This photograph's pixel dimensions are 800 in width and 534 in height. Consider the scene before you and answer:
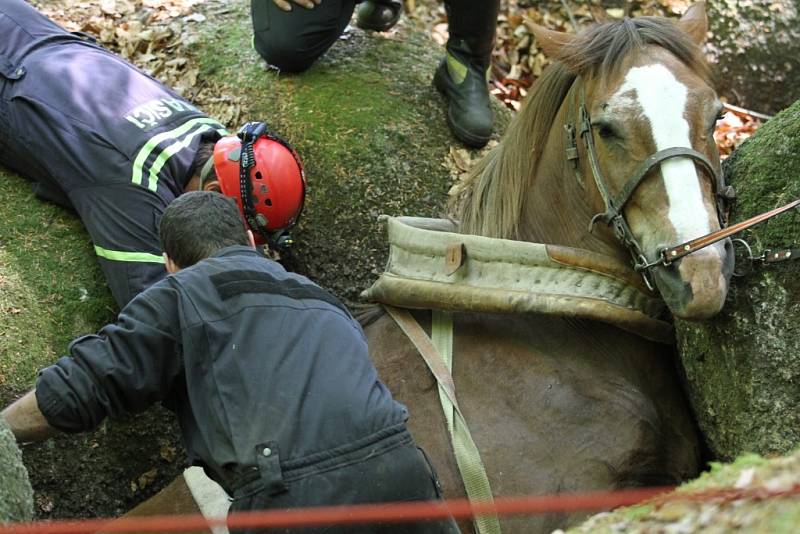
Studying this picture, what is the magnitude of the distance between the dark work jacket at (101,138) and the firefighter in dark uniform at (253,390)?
1211 mm

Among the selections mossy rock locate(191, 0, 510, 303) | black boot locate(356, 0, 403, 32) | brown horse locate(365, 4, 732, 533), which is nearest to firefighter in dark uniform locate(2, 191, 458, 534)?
brown horse locate(365, 4, 732, 533)

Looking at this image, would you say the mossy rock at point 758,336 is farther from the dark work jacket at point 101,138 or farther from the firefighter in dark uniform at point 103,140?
the dark work jacket at point 101,138

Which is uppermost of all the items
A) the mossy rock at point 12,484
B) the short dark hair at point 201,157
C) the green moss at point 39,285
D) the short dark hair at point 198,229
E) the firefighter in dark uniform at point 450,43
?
the firefighter in dark uniform at point 450,43

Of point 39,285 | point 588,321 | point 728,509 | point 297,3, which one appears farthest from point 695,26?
point 39,285

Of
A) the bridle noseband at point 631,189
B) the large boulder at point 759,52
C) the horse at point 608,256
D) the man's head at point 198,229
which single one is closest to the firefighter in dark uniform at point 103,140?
the man's head at point 198,229

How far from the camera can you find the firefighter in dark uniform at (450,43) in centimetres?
529

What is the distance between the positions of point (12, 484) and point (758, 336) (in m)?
2.43

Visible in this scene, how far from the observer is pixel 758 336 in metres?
3.35

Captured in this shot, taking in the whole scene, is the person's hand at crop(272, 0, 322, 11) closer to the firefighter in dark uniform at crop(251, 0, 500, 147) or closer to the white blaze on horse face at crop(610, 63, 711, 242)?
the firefighter in dark uniform at crop(251, 0, 500, 147)

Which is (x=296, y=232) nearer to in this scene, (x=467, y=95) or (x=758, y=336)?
(x=467, y=95)

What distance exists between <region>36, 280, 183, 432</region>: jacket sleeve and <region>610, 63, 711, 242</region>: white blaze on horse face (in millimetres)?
1651

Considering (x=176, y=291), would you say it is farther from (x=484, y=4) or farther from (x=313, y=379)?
(x=484, y=4)

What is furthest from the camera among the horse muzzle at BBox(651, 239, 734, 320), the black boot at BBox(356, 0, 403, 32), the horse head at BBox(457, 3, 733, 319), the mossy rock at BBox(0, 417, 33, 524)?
the black boot at BBox(356, 0, 403, 32)

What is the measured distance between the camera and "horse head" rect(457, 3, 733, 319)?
323cm
